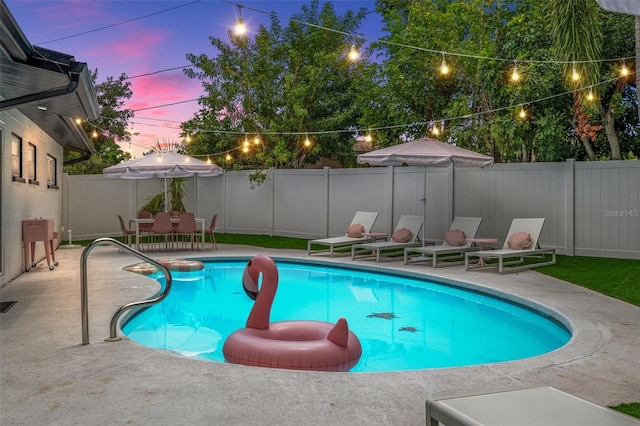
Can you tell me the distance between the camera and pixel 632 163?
10102mm

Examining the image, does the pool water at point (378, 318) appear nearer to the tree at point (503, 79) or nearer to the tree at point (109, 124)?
the tree at point (503, 79)

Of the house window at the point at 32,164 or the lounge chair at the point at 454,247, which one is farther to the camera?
the lounge chair at the point at 454,247

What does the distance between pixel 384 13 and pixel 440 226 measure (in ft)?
42.3

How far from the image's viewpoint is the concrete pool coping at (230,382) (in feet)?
9.88

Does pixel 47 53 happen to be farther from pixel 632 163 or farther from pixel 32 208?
pixel 632 163

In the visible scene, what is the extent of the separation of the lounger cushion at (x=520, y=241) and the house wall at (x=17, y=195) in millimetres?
8036

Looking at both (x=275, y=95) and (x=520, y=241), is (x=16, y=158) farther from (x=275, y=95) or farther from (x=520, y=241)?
(x=275, y=95)

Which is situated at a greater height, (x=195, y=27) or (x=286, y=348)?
(x=195, y=27)

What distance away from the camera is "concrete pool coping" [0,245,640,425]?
9.88 ft

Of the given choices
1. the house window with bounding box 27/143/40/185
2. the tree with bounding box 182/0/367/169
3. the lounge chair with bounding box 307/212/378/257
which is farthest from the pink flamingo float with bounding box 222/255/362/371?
the tree with bounding box 182/0/367/169

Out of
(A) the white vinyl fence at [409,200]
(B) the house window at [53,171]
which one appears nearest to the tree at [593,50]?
(A) the white vinyl fence at [409,200]

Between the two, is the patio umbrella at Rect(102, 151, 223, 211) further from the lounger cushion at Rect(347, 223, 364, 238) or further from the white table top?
the white table top

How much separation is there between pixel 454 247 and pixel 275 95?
10.8m

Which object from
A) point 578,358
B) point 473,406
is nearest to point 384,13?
point 578,358
